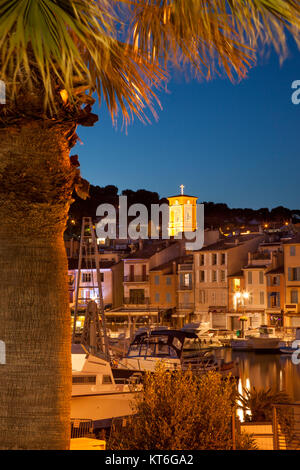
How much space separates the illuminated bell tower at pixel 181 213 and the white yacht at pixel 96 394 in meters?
97.0

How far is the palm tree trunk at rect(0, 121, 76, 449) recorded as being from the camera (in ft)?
19.2

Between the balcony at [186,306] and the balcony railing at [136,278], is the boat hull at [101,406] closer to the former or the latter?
the balcony at [186,306]

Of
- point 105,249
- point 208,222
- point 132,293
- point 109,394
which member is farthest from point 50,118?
point 208,222

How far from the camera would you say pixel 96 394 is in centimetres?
1938

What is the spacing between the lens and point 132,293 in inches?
3140

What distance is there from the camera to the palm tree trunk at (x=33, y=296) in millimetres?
5844

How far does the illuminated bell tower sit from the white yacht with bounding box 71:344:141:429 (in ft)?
318

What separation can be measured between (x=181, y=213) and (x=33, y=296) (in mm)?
112842

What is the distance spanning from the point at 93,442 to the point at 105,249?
82.5m

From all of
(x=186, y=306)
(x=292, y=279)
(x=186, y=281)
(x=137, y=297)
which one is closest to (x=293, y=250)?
(x=292, y=279)

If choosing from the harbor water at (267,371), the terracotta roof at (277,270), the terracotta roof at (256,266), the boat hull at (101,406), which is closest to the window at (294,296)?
the terracotta roof at (277,270)

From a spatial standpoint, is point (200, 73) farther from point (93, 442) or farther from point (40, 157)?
point (93, 442)

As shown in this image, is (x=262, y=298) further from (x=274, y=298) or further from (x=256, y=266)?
(x=256, y=266)

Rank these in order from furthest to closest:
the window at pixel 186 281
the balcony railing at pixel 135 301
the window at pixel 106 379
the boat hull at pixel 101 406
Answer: the balcony railing at pixel 135 301 → the window at pixel 186 281 → the window at pixel 106 379 → the boat hull at pixel 101 406
